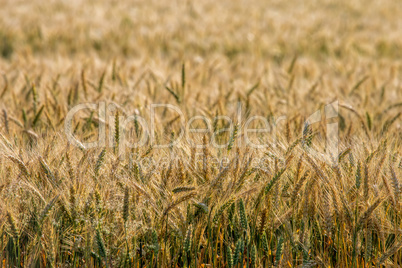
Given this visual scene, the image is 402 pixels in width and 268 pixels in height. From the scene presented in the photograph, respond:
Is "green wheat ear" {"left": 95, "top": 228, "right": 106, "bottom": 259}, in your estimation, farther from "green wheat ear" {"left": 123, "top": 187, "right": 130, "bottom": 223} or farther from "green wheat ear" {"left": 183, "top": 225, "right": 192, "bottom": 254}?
"green wheat ear" {"left": 183, "top": 225, "right": 192, "bottom": 254}

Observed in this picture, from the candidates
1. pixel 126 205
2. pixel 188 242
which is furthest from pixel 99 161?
pixel 188 242

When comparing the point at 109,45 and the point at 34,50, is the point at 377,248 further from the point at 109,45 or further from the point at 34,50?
the point at 34,50

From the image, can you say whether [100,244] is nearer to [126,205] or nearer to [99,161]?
[126,205]

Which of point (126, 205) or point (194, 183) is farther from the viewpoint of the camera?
point (194, 183)

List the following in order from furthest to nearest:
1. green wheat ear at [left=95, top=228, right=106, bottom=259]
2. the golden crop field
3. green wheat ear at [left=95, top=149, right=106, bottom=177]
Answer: green wheat ear at [left=95, top=149, right=106, bottom=177], the golden crop field, green wheat ear at [left=95, top=228, right=106, bottom=259]

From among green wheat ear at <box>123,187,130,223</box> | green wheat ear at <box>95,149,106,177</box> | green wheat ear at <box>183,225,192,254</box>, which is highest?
green wheat ear at <box>95,149,106,177</box>

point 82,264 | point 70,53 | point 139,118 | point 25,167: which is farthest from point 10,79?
point 70,53

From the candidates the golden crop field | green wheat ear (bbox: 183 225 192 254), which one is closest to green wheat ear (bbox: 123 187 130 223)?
the golden crop field

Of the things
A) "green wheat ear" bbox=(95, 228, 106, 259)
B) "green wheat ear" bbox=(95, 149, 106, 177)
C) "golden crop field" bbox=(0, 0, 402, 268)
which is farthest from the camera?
"green wheat ear" bbox=(95, 149, 106, 177)

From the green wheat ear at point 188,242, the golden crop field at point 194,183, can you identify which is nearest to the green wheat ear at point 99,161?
the golden crop field at point 194,183

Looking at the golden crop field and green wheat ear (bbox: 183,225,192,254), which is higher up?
the golden crop field

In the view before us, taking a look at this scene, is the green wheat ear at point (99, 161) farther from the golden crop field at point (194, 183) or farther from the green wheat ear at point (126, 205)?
the green wheat ear at point (126, 205)

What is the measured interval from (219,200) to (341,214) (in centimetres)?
38

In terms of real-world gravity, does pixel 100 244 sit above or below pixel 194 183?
below
